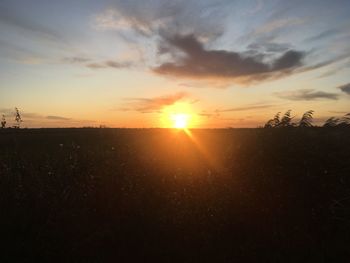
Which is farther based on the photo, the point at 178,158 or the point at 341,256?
the point at 178,158

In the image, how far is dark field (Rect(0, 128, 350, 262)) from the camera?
7.74 m

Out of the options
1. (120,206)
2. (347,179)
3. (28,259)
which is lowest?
(28,259)

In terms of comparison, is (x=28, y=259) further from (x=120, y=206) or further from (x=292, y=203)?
(x=292, y=203)

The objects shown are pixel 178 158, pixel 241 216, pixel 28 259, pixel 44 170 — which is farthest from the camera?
pixel 178 158

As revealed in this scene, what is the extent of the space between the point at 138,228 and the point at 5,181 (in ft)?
14.1

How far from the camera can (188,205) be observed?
9.50m

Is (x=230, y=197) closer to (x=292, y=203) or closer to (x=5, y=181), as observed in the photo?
(x=292, y=203)

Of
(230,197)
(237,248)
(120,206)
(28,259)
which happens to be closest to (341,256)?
(237,248)

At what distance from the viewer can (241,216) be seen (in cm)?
917

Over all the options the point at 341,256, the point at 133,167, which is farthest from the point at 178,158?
the point at 341,256

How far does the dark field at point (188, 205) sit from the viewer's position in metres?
7.74

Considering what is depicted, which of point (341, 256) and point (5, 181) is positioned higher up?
point (5, 181)

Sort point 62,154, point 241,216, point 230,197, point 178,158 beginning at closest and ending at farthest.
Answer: point 241,216 < point 230,197 < point 62,154 < point 178,158

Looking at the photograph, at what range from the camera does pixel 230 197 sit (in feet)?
32.2
